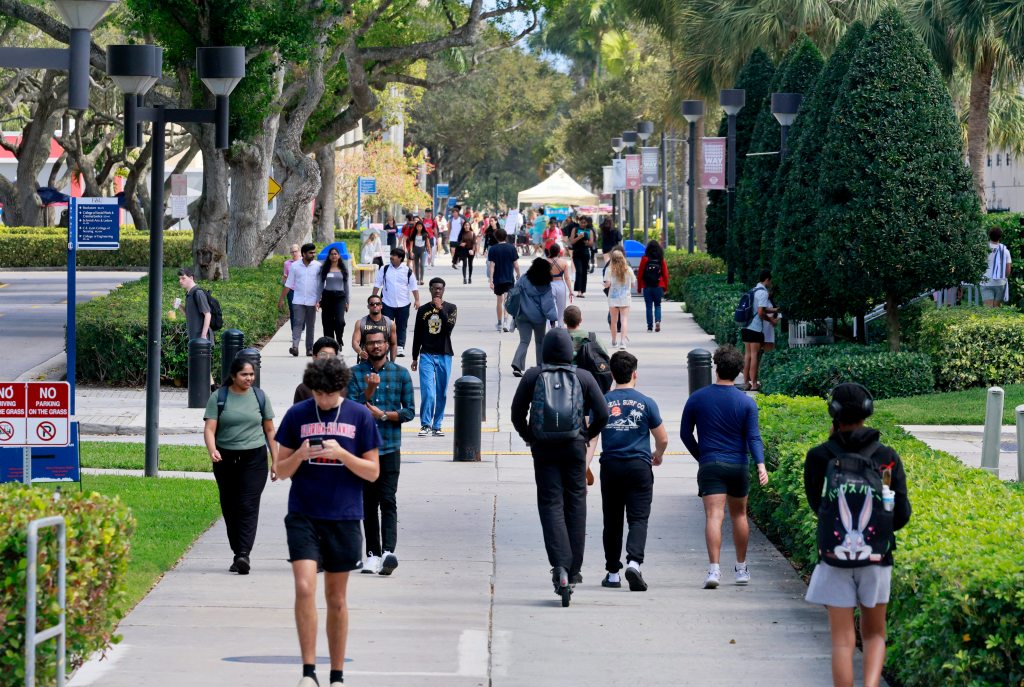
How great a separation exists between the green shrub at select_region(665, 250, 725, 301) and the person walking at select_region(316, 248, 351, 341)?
13.2 meters

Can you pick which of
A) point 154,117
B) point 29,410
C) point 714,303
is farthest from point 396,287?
point 29,410

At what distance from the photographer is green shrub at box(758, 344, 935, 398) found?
61.4 ft

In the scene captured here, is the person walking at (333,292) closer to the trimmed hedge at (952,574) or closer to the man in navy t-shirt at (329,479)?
the trimmed hedge at (952,574)

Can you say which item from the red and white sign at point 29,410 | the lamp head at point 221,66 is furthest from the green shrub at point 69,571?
the lamp head at point 221,66

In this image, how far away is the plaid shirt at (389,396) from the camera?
10.4 meters

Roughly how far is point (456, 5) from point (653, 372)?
18.2 m

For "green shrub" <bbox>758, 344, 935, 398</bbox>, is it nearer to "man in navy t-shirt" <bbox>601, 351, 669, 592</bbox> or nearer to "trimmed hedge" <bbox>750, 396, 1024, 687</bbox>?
"trimmed hedge" <bbox>750, 396, 1024, 687</bbox>

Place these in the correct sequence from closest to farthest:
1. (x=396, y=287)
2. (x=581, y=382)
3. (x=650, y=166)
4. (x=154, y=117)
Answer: (x=581, y=382)
(x=154, y=117)
(x=396, y=287)
(x=650, y=166)

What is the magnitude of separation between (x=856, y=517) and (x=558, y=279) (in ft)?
52.9

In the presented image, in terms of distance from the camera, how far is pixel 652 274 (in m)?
27.2

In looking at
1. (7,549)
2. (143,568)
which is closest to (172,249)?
(143,568)

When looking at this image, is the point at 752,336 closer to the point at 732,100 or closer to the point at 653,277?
the point at 653,277

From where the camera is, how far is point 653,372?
74.9ft

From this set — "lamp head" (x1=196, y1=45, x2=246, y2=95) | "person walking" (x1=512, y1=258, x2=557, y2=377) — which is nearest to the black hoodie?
"lamp head" (x1=196, y1=45, x2=246, y2=95)
